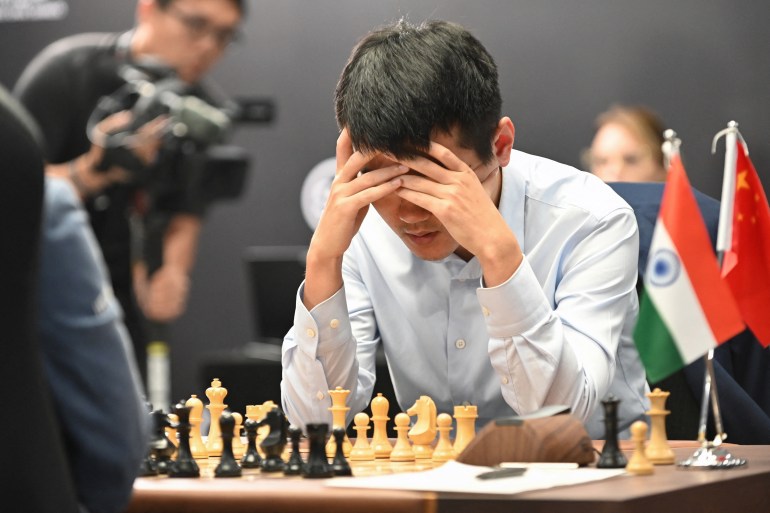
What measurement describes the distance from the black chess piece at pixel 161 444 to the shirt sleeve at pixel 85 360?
33 cm

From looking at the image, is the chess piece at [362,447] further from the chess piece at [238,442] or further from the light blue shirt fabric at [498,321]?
the light blue shirt fabric at [498,321]

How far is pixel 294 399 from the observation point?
2.32 meters

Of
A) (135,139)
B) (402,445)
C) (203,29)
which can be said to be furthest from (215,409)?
(203,29)

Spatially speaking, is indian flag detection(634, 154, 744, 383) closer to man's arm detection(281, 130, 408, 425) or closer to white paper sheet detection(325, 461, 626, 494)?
white paper sheet detection(325, 461, 626, 494)

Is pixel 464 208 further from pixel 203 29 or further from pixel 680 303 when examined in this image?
pixel 203 29

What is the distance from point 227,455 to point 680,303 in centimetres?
69

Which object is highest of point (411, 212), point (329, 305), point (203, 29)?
point (203, 29)

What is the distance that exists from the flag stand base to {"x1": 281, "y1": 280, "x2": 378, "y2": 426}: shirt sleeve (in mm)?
717

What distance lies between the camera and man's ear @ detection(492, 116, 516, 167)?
2258mm

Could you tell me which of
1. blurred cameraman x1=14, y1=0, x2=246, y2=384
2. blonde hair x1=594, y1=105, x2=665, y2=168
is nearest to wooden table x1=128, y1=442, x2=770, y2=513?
blonde hair x1=594, y1=105, x2=665, y2=168

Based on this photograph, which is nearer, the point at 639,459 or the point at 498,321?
the point at 639,459

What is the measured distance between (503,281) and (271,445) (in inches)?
20.3

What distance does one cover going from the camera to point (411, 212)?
2.16 m

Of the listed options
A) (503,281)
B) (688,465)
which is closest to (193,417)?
(503,281)
